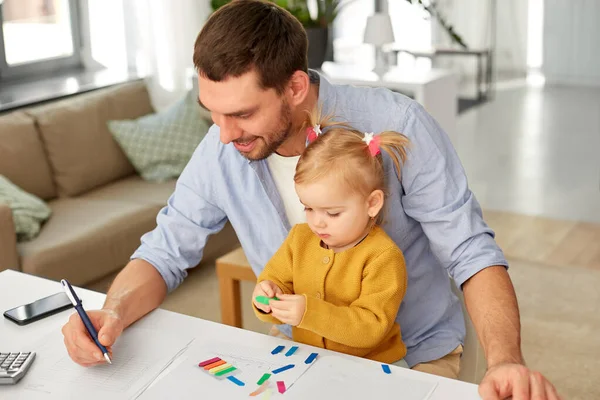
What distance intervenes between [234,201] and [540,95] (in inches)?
126

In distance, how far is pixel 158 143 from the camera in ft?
13.0

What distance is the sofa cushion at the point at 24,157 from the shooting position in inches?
140

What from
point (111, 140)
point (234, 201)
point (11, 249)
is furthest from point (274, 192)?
point (111, 140)

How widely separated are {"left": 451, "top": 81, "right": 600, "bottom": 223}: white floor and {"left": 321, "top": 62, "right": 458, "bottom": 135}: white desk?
1.29ft

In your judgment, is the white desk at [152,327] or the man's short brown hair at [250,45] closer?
the white desk at [152,327]

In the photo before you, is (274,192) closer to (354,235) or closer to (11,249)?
(354,235)

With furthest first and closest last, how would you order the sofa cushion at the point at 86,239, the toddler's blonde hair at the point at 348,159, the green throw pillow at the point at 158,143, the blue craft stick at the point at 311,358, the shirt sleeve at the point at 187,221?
the green throw pillow at the point at 158,143 < the sofa cushion at the point at 86,239 < the shirt sleeve at the point at 187,221 < the toddler's blonde hair at the point at 348,159 < the blue craft stick at the point at 311,358

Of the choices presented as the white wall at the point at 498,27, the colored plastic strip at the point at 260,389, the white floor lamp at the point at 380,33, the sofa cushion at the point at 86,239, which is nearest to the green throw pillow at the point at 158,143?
the sofa cushion at the point at 86,239

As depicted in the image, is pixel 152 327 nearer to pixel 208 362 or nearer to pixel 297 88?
pixel 208 362

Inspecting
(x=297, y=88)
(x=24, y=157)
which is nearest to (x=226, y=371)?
(x=297, y=88)

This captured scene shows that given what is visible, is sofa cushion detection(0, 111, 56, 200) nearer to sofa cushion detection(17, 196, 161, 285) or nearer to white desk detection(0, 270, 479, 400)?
sofa cushion detection(17, 196, 161, 285)

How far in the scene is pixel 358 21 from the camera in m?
5.52

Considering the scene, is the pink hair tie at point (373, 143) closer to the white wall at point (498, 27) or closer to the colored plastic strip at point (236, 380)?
the colored plastic strip at point (236, 380)

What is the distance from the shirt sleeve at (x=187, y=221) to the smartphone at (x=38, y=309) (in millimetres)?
194
